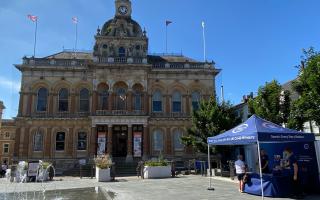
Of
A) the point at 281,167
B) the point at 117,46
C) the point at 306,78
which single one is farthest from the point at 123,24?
the point at 281,167

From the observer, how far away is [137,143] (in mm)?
34469

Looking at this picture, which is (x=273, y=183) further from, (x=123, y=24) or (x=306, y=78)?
(x=123, y=24)

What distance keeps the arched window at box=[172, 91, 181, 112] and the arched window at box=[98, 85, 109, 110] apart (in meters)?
7.43

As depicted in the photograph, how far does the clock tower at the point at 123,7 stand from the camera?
40.1 meters

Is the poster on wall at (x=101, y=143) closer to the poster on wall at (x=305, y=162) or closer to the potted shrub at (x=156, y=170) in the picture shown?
the potted shrub at (x=156, y=170)

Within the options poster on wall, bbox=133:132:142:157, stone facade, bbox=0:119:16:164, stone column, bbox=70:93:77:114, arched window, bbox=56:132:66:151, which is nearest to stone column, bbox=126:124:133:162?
poster on wall, bbox=133:132:142:157

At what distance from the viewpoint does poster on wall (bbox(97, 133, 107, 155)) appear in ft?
112

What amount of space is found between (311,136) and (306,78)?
403 cm

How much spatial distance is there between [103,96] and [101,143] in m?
5.26

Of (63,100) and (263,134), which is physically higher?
(63,100)

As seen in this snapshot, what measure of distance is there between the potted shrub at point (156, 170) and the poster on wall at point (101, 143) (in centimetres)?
1167

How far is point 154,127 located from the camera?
35750 mm

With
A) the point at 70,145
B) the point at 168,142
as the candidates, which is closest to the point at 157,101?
the point at 168,142

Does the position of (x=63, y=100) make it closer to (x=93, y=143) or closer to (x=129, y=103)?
(x=93, y=143)
